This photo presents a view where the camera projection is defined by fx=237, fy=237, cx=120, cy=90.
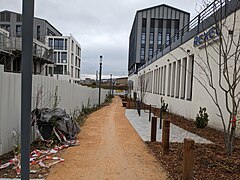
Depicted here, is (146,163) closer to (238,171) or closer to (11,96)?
(238,171)

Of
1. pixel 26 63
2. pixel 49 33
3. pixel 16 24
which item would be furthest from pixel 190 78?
pixel 49 33

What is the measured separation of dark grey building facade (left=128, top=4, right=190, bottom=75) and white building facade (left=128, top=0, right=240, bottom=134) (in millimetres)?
27702

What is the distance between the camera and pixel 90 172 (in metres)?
4.48

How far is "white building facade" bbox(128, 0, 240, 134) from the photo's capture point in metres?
8.33

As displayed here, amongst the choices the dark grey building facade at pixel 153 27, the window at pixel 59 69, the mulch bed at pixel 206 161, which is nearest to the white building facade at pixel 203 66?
the mulch bed at pixel 206 161

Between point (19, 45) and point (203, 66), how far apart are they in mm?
23889

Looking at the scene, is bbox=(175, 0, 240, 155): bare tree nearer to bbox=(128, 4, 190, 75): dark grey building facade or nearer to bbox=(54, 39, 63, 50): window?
bbox=(128, 4, 190, 75): dark grey building facade

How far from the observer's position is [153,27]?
49.7 meters

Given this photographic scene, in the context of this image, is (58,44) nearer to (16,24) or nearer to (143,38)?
(16,24)

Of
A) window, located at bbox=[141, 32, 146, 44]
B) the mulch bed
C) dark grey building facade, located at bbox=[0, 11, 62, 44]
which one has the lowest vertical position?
the mulch bed

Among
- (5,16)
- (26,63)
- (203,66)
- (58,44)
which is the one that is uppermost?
(5,16)

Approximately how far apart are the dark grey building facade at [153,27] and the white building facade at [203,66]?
90.9 ft

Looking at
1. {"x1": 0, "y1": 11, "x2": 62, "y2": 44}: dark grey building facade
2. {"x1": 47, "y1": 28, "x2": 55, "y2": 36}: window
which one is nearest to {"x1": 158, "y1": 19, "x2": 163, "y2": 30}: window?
{"x1": 0, "y1": 11, "x2": 62, "y2": 44}: dark grey building facade

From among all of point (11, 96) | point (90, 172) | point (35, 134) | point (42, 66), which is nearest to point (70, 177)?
point (90, 172)
